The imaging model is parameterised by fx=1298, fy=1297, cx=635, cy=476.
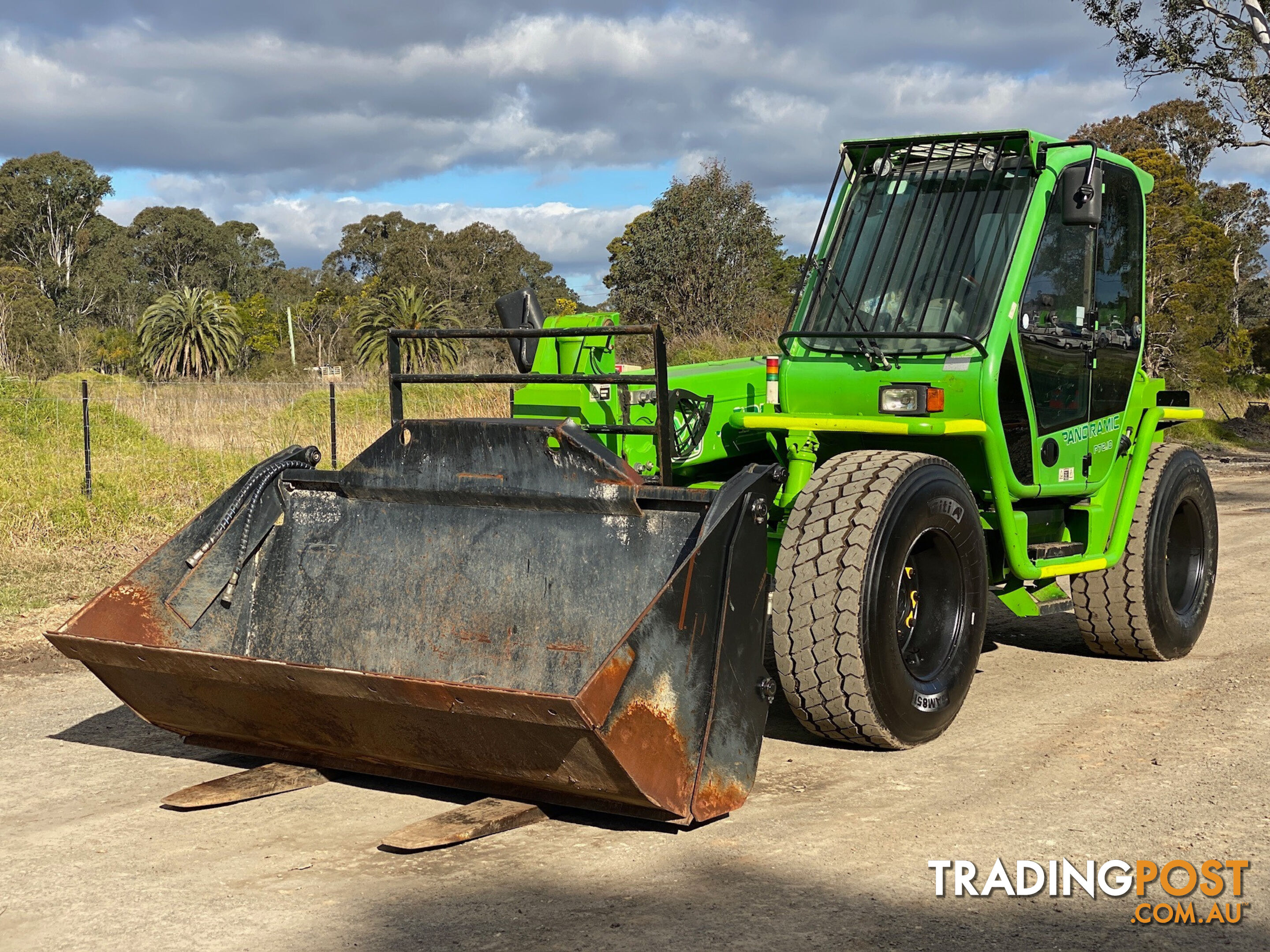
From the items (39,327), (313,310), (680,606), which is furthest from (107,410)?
(313,310)

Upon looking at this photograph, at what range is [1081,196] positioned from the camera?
603 centimetres

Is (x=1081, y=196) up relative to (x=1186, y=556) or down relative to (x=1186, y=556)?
up

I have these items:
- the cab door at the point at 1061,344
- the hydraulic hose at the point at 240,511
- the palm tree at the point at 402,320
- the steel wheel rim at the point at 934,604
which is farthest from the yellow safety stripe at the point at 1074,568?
the palm tree at the point at 402,320

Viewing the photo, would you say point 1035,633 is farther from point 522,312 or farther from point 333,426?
point 333,426

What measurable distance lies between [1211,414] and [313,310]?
48.6 meters

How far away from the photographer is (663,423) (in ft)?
15.0

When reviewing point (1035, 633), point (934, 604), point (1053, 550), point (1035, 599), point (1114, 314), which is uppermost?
point (1114, 314)

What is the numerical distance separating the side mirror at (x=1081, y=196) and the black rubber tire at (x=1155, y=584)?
1.71 meters

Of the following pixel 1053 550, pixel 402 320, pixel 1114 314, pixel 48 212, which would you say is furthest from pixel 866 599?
pixel 48 212

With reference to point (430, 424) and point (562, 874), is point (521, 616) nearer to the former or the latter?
point (430, 424)

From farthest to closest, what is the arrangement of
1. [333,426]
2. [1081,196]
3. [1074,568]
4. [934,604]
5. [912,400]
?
[333,426] < [1074,568] < [1081,196] < [912,400] < [934,604]

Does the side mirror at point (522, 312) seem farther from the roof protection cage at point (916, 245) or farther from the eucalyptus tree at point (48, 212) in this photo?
the eucalyptus tree at point (48, 212)

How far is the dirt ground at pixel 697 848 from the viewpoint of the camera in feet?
11.8

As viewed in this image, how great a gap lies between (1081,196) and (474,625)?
3.45 m
